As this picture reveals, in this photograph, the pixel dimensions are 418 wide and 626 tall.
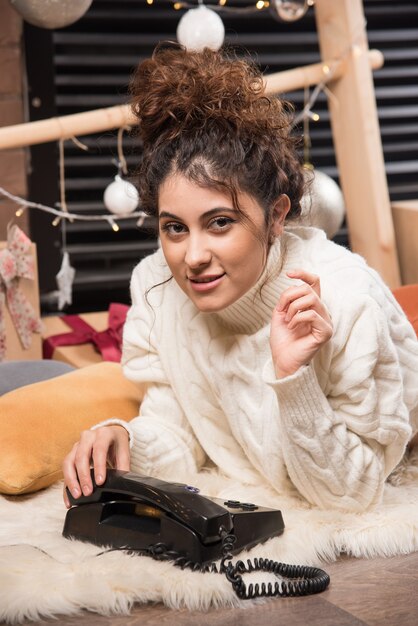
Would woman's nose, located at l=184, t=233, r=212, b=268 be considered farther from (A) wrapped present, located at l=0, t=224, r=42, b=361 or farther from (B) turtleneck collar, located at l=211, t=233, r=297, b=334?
(A) wrapped present, located at l=0, t=224, r=42, b=361

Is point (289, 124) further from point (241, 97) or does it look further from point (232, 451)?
point (232, 451)

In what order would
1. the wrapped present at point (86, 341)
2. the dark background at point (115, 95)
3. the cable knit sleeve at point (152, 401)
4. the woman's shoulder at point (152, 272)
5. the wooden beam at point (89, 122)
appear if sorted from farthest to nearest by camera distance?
the dark background at point (115, 95)
the wrapped present at point (86, 341)
the wooden beam at point (89, 122)
the woman's shoulder at point (152, 272)
the cable knit sleeve at point (152, 401)

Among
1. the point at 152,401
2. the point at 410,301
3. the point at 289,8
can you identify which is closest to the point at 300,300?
the point at 152,401

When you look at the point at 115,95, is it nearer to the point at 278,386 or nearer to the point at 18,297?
the point at 18,297

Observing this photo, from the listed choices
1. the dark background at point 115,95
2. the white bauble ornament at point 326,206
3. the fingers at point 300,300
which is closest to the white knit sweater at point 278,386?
the fingers at point 300,300

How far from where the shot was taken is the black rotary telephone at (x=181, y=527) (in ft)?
5.27

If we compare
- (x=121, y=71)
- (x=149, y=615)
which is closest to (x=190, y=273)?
(x=149, y=615)

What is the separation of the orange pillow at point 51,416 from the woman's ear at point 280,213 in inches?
26.3

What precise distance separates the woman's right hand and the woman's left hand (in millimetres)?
373

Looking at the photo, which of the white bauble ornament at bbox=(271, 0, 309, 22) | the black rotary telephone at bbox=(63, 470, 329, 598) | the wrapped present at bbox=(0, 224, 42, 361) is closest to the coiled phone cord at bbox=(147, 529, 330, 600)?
the black rotary telephone at bbox=(63, 470, 329, 598)

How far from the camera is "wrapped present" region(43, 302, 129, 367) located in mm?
3422

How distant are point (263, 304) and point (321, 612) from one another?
70 cm

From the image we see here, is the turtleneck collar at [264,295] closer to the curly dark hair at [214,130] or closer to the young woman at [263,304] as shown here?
the young woman at [263,304]

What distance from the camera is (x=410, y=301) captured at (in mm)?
2707
